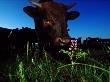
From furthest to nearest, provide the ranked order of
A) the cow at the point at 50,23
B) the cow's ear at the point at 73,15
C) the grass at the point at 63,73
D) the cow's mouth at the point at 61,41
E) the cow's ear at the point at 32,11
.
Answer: the cow's ear at the point at 73,15, the cow's ear at the point at 32,11, the cow at the point at 50,23, the cow's mouth at the point at 61,41, the grass at the point at 63,73

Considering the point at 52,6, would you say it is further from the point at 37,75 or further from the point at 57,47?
the point at 37,75

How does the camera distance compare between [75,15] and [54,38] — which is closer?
[54,38]

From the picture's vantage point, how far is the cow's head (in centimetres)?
920

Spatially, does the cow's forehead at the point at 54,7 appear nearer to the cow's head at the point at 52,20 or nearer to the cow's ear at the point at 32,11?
the cow's head at the point at 52,20

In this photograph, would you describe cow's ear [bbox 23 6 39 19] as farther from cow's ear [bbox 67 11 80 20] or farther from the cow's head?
cow's ear [bbox 67 11 80 20]

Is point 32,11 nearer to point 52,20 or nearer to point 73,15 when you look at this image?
point 52,20

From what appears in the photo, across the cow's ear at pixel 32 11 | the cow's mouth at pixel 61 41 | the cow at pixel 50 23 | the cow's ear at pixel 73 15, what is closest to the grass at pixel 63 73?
the cow's mouth at pixel 61 41

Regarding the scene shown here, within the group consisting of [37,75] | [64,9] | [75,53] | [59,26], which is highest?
[64,9]

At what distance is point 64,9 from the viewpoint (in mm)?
10250

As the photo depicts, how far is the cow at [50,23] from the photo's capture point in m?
9.17

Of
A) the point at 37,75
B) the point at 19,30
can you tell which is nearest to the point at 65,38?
the point at 37,75

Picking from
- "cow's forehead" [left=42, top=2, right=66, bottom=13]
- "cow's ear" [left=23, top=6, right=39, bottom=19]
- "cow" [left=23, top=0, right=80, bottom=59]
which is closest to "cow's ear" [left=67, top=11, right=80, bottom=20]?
"cow" [left=23, top=0, right=80, bottom=59]

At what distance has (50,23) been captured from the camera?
31.2 feet

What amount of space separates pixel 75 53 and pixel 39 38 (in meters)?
5.02
